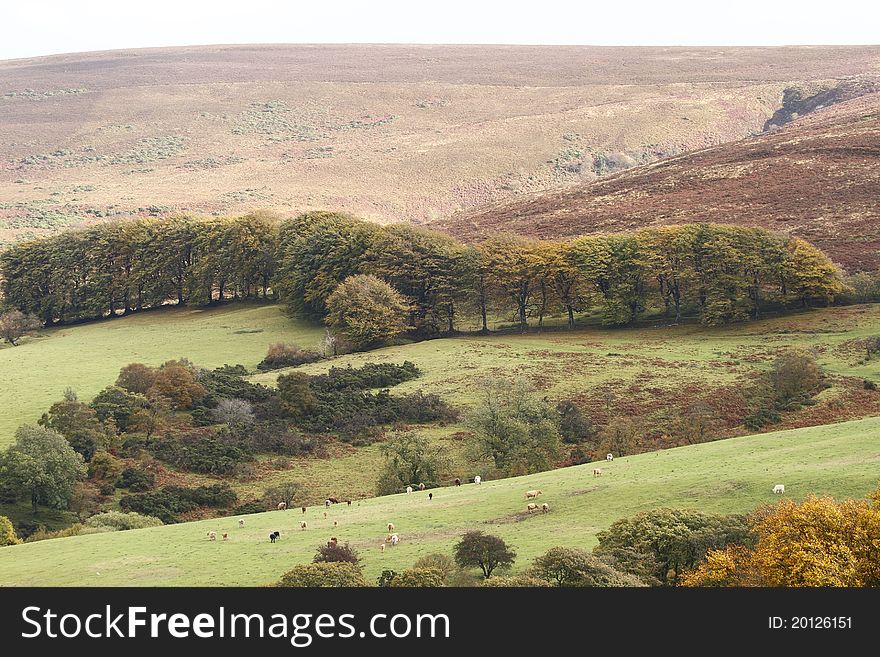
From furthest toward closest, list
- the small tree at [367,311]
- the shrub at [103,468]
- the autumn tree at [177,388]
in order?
the small tree at [367,311], the autumn tree at [177,388], the shrub at [103,468]

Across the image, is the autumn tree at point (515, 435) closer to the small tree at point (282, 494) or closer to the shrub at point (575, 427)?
the shrub at point (575, 427)

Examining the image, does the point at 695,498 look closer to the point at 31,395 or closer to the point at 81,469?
the point at 81,469

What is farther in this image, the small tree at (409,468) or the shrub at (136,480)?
the shrub at (136,480)

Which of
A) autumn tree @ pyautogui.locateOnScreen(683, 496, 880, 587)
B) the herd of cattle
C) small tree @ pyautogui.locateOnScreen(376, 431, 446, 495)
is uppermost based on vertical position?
autumn tree @ pyautogui.locateOnScreen(683, 496, 880, 587)

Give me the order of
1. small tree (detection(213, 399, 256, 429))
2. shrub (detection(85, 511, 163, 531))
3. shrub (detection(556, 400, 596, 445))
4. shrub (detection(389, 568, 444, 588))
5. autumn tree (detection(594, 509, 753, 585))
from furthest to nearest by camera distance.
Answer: small tree (detection(213, 399, 256, 429)) < shrub (detection(556, 400, 596, 445)) < shrub (detection(85, 511, 163, 531)) < autumn tree (detection(594, 509, 753, 585)) < shrub (detection(389, 568, 444, 588))

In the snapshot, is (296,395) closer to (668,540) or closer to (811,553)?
(668,540)

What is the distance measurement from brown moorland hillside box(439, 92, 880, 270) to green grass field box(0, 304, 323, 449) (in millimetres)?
35055

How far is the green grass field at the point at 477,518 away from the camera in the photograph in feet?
108

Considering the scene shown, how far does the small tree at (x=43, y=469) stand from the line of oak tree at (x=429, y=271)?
42.4 metres

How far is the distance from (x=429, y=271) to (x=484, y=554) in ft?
208

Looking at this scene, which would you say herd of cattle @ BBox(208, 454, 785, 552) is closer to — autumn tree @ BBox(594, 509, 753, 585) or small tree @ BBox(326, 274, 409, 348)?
autumn tree @ BBox(594, 509, 753, 585)

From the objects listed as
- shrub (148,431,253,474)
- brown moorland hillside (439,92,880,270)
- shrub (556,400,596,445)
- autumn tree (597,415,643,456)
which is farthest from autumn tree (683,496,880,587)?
brown moorland hillside (439,92,880,270)

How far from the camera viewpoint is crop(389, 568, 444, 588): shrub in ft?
89.8

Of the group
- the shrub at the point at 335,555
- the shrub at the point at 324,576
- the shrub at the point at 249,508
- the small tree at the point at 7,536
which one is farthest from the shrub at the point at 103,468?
the shrub at the point at 324,576
